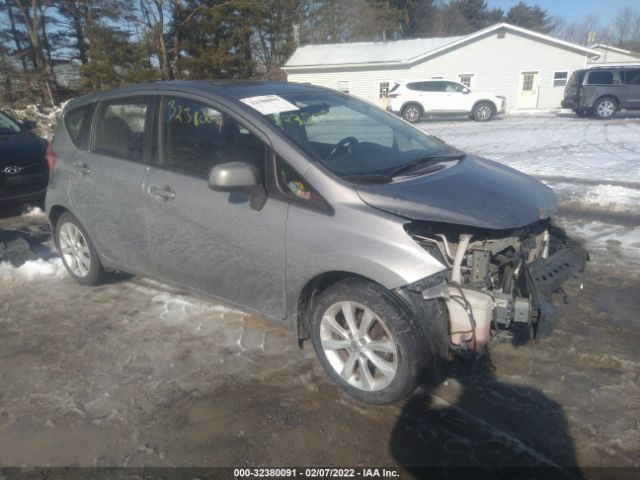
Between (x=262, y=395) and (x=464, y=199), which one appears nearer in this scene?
(x=464, y=199)

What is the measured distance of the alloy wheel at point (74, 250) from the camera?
4.56m

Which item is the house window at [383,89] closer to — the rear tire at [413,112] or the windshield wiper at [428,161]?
the rear tire at [413,112]

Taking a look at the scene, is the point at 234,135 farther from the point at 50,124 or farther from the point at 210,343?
the point at 50,124

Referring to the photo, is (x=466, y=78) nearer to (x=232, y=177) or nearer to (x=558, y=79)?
(x=558, y=79)

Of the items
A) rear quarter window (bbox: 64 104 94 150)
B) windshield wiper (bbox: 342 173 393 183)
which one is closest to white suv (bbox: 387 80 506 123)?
rear quarter window (bbox: 64 104 94 150)

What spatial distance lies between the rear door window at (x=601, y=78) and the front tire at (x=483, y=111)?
3.65 metres

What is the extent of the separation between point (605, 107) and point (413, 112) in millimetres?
7330

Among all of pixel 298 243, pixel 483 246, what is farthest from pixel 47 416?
pixel 483 246

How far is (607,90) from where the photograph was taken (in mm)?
18703

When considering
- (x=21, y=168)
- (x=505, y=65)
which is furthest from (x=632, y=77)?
(x=21, y=168)

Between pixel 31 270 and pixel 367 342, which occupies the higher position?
pixel 367 342

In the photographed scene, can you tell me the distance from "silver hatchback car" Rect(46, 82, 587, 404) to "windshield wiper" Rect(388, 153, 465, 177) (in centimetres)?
2

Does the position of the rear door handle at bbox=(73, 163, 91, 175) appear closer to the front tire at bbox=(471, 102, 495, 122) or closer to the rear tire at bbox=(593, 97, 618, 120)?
the front tire at bbox=(471, 102, 495, 122)

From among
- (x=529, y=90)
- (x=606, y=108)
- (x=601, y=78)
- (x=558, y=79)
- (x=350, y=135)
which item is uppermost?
(x=350, y=135)
